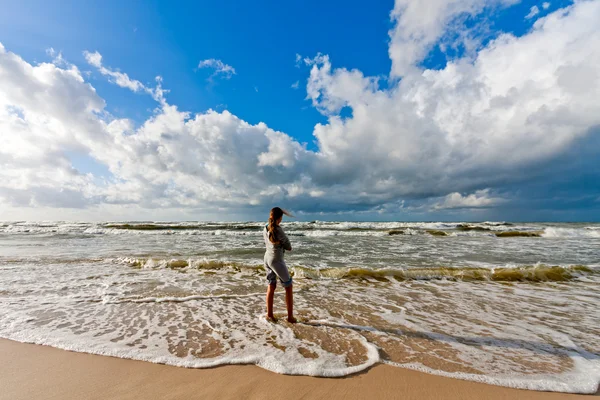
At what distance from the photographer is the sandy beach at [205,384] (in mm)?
3057

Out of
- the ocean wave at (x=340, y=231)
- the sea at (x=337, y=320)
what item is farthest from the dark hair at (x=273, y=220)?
the ocean wave at (x=340, y=231)

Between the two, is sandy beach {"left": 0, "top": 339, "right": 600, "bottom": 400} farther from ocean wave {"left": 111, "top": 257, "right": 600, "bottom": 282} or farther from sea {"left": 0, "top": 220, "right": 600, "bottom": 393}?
ocean wave {"left": 111, "top": 257, "right": 600, "bottom": 282}

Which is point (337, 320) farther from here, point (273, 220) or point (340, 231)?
point (340, 231)

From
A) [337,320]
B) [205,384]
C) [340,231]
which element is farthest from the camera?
[340,231]

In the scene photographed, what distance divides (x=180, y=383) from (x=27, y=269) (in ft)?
38.4

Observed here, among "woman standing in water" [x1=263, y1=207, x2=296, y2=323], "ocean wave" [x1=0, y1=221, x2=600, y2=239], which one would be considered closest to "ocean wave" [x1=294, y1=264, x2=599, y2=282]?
"woman standing in water" [x1=263, y1=207, x2=296, y2=323]

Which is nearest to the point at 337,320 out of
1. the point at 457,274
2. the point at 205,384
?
the point at 205,384

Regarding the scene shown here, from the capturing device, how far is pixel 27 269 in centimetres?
1045

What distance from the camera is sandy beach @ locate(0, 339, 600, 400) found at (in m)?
3.06

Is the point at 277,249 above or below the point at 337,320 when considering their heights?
above

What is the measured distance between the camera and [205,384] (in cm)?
324

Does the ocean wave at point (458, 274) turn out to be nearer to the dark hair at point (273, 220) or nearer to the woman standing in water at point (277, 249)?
the woman standing in water at point (277, 249)

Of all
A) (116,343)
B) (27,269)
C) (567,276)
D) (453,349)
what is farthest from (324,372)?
(27,269)

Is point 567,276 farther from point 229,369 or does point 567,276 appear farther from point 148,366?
point 148,366
